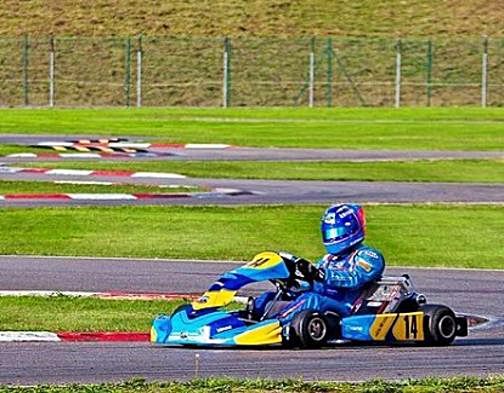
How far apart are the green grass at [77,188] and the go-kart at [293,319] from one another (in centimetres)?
1505

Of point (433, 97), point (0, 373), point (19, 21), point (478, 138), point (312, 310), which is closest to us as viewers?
point (0, 373)

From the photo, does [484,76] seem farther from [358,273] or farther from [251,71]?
[358,273]

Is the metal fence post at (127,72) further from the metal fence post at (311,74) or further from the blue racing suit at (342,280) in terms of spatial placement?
the blue racing suit at (342,280)

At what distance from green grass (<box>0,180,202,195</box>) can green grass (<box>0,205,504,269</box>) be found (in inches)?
117

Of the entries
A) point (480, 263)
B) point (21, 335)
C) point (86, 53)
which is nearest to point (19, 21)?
point (86, 53)

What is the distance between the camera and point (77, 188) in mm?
27578

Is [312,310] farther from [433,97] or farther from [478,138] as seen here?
[433,97]

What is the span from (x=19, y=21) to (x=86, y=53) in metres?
4.87

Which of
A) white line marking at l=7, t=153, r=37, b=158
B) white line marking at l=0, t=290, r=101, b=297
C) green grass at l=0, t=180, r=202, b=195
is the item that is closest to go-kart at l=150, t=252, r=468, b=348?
white line marking at l=0, t=290, r=101, b=297

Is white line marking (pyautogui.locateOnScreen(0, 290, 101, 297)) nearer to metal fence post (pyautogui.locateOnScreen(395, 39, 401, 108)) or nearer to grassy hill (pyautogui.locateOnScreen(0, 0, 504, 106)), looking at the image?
metal fence post (pyautogui.locateOnScreen(395, 39, 401, 108))

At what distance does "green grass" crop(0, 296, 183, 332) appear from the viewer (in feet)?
42.6

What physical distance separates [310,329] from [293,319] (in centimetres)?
14

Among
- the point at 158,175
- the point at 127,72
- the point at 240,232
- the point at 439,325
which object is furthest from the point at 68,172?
the point at 127,72

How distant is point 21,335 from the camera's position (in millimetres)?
12375
